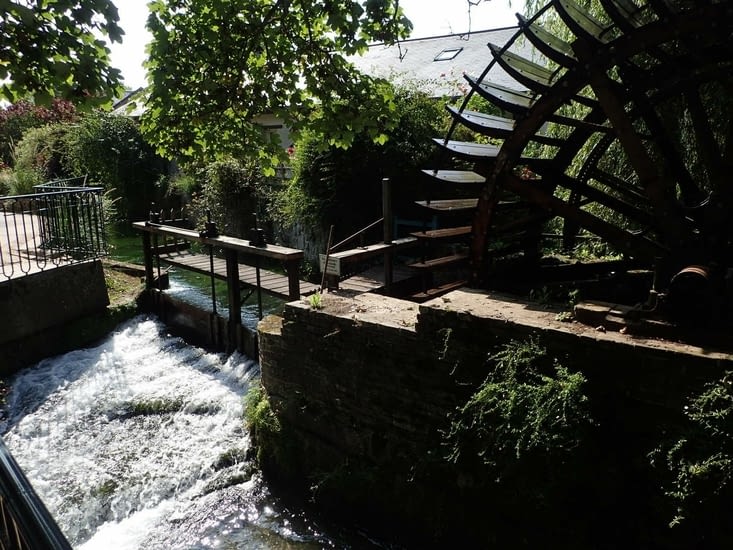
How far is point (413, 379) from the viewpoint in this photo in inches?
176

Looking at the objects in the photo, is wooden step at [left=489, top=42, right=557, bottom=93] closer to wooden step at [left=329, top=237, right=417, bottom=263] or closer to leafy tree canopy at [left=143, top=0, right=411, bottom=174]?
leafy tree canopy at [left=143, top=0, right=411, bottom=174]

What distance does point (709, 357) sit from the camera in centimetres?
318

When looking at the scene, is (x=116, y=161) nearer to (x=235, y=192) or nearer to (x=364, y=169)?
(x=235, y=192)

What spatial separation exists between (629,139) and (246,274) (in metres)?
6.11

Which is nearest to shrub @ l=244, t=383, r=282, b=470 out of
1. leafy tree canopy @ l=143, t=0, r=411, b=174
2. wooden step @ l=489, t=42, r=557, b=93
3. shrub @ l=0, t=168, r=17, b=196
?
leafy tree canopy @ l=143, t=0, r=411, b=174

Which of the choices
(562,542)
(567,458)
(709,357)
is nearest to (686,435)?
→ (709,357)

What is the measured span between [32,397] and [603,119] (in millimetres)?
7626

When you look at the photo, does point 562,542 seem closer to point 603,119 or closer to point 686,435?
point 686,435

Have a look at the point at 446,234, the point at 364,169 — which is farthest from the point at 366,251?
the point at 364,169

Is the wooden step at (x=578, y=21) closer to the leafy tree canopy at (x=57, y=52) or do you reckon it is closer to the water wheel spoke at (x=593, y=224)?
the water wheel spoke at (x=593, y=224)

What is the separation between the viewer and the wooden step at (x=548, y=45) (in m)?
4.62

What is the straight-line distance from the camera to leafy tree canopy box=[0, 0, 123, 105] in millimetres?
3047

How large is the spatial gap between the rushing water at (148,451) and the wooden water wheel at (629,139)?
3.01m

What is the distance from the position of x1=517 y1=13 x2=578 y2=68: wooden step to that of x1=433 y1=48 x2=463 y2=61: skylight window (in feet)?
31.4
